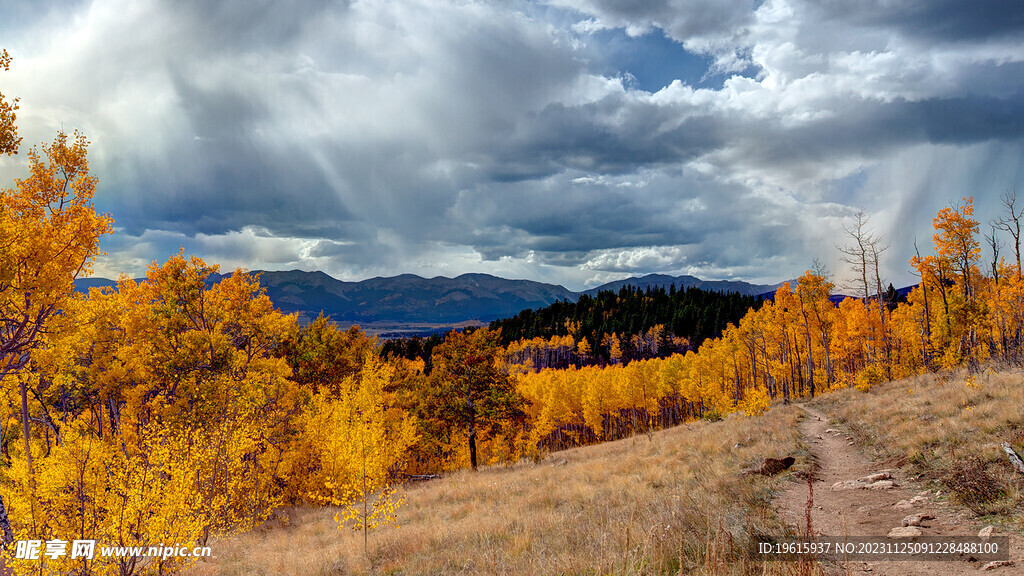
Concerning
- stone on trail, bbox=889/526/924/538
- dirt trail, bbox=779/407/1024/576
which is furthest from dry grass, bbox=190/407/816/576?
stone on trail, bbox=889/526/924/538

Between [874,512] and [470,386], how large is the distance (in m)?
23.6

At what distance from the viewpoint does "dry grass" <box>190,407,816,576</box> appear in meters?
6.29

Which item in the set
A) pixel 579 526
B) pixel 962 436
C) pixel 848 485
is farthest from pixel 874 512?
pixel 579 526

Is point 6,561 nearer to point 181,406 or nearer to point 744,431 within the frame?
point 181,406

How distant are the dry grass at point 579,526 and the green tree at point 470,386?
21.2 ft

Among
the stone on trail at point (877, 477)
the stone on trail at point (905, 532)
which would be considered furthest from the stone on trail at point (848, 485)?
the stone on trail at point (905, 532)

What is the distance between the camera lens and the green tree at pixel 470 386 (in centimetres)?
2958

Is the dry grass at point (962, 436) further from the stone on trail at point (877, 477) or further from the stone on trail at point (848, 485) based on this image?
the stone on trail at point (848, 485)

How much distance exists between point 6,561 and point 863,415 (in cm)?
2764

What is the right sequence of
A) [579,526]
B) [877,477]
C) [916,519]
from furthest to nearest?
[877,477], [579,526], [916,519]

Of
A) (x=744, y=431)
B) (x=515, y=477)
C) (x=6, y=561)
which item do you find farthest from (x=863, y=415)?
(x=6, y=561)

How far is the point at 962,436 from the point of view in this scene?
35.0 ft

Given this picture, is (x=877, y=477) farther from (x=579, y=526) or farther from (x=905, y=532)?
(x=579, y=526)

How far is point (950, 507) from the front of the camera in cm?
795
